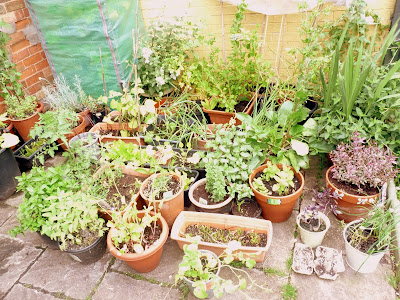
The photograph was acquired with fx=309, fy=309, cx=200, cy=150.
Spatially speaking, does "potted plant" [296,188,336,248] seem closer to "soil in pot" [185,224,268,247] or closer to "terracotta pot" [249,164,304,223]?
"terracotta pot" [249,164,304,223]

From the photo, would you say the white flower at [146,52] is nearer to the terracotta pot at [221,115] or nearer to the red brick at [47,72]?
the terracotta pot at [221,115]

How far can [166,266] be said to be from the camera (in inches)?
87.2

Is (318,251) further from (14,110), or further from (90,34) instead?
(14,110)

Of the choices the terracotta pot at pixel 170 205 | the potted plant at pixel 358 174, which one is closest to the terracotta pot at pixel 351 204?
the potted plant at pixel 358 174

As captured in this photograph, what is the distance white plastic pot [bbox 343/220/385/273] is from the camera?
1944 mm

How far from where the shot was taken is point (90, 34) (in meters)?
3.15

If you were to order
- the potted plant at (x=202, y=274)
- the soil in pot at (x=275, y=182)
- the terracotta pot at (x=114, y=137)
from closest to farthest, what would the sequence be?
the potted plant at (x=202, y=274) < the soil in pot at (x=275, y=182) < the terracotta pot at (x=114, y=137)

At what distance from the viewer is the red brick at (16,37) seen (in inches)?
132

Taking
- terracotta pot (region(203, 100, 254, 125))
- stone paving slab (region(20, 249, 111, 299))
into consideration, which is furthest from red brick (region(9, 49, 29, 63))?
stone paving slab (region(20, 249, 111, 299))

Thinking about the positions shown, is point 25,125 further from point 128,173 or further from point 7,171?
point 128,173

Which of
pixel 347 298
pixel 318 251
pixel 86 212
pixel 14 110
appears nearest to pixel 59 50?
pixel 14 110

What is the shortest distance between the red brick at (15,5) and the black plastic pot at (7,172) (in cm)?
157

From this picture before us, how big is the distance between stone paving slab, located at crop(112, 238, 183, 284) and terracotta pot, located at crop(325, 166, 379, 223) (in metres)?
1.24

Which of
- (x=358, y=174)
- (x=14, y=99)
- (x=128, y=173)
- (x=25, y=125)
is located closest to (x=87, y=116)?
(x=25, y=125)
